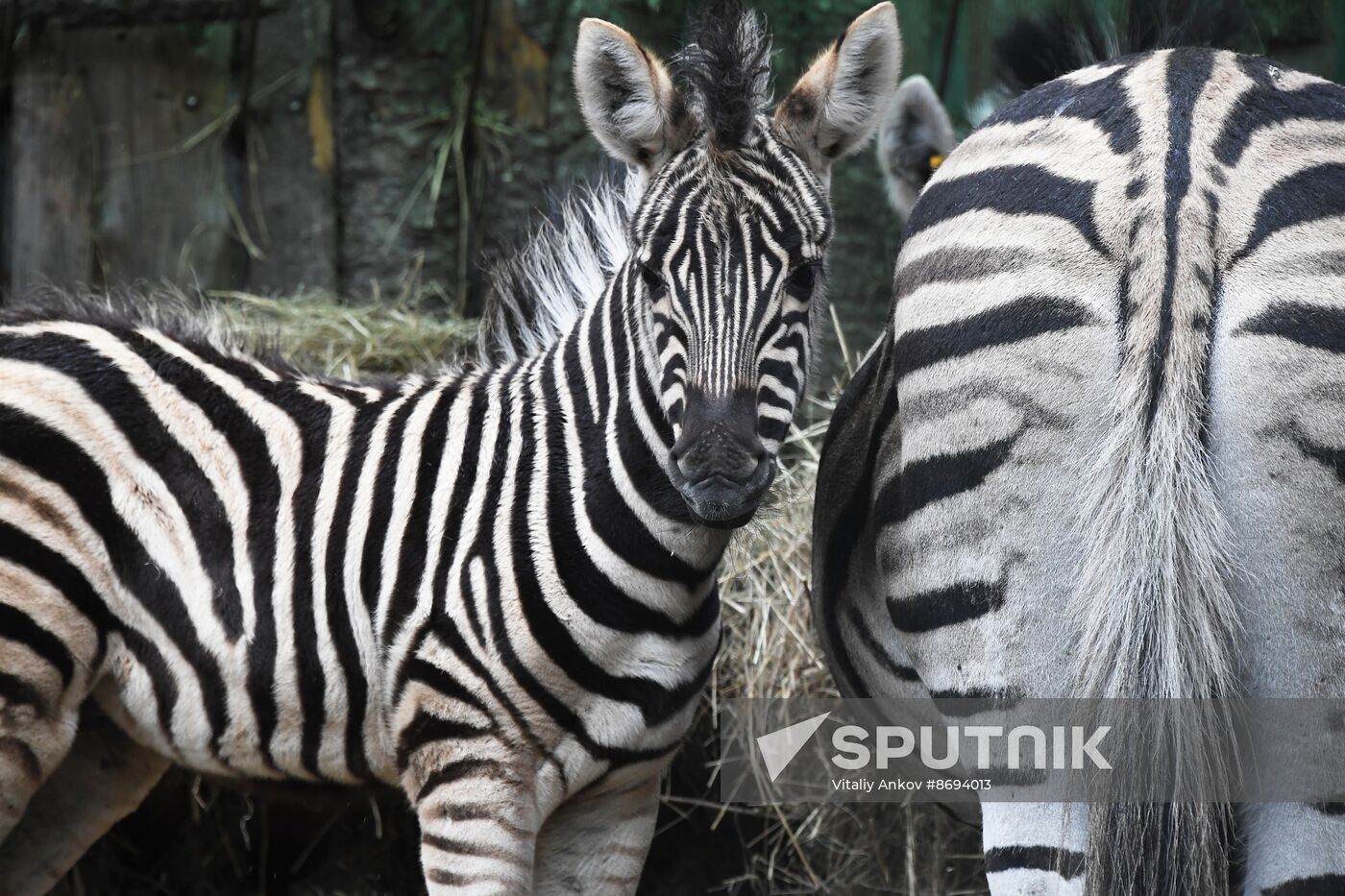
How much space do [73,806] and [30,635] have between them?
0.99 metres

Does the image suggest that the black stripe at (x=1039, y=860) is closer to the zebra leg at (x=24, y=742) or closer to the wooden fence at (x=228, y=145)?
the zebra leg at (x=24, y=742)

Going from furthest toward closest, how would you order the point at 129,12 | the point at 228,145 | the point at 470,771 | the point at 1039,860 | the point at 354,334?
the point at 228,145, the point at 129,12, the point at 354,334, the point at 470,771, the point at 1039,860

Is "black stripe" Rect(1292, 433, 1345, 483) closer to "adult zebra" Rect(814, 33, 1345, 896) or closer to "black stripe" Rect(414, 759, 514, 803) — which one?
"adult zebra" Rect(814, 33, 1345, 896)

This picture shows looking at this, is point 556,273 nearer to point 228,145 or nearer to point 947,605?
point 947,605

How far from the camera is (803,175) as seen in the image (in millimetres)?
3428

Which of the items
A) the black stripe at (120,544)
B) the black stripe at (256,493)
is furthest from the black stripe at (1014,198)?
the black stripe at (120,544)

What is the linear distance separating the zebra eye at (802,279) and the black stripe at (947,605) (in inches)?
33.1

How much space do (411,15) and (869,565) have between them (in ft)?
15.2

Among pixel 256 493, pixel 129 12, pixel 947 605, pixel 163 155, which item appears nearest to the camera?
pixel 947 605

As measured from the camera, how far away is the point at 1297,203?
2.53 metres

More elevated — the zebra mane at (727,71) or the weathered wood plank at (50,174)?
the zebra mane at (727,71)

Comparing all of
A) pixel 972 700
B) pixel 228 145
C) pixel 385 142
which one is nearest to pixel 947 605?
pixel 972 700

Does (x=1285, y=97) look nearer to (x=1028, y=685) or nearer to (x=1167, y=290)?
(x=1167, y=290)

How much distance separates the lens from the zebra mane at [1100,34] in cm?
337
